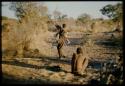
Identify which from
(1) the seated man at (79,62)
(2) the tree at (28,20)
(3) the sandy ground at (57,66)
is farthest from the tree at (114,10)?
(2) the tree at (28,20)

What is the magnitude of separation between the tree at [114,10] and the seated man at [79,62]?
103 cm

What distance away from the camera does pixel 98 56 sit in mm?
9102

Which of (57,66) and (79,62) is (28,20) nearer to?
(57,66)

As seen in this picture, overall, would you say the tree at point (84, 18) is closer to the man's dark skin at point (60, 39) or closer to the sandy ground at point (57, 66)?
the sandy ground at point (57, 66)

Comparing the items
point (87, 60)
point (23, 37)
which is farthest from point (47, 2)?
point (87, 60)

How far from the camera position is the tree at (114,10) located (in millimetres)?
8961

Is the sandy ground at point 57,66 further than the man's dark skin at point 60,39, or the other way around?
the man's dark skin at point 60,39

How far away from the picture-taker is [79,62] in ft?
29.4

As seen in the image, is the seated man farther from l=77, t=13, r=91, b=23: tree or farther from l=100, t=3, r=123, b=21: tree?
l=100, t=3, r=123, b=21: tree

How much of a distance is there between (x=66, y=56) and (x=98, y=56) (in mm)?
735

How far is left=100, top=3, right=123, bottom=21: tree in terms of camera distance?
8961 mm

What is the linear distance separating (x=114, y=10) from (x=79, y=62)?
4.69 feet

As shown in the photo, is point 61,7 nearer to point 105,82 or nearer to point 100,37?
point 100,37

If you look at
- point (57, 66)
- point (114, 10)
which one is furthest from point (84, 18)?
point (57, 66)
